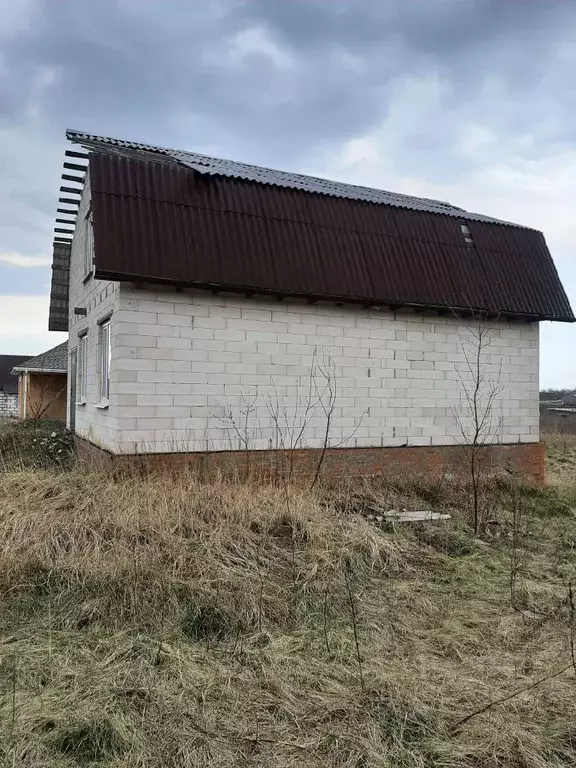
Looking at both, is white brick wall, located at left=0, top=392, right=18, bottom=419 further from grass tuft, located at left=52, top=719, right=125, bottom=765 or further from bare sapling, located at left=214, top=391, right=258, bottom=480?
grass tuft, located at left=52, top=719, right=125, bottom=765

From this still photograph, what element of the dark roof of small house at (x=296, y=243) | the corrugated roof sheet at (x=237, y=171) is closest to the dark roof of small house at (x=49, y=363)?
the corrugated roof sheet at (x=237, y=171)

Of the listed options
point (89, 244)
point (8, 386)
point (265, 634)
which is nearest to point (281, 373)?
point (89, 244)

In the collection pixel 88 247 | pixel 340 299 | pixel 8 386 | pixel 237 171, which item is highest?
pixel 237 171

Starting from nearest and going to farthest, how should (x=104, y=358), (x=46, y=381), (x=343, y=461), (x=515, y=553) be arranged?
(x=515, y=553)
(x=343, y=461)
(x=104, y=358)
(x=46, y=381)

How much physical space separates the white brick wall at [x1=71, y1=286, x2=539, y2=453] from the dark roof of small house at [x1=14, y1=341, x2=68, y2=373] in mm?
13005

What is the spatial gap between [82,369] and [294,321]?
5642 mm

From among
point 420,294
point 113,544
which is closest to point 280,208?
point 420,294

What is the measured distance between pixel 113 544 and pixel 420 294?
724 cm

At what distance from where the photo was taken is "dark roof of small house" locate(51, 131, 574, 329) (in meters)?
8.76

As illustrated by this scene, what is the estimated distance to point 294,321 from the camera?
9914mm

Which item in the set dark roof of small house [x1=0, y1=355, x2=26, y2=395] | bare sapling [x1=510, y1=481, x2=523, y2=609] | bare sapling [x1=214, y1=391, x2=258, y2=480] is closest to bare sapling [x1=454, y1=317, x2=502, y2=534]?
bare sapling [x1=510, y1=481, x2=523, y2=609]

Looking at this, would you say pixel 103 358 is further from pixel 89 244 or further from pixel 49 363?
pixel 49 363

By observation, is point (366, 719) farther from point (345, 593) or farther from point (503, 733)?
point (345, 593)

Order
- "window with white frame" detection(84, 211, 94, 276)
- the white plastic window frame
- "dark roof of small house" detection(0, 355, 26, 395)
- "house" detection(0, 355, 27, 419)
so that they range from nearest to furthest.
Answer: the white plastic window frame
"window with white frame" detection(84, 211, 94, 276)
"house" detection(0, 355, 27, 419)
"dark roof of small house" detection(0, 355, 26, 395)
